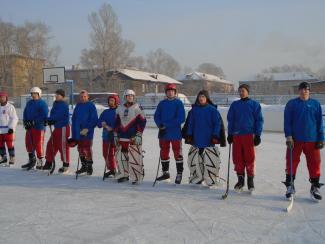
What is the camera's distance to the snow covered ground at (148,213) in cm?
382

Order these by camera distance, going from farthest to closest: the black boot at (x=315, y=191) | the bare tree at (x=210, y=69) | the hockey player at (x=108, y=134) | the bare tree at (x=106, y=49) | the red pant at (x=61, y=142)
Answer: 1. the bare tree at (x=210, y=69)
2. the bare tree at (x=106, y=49)
3. the red pant at (x=61, y=142)
4. the hockey player at (x=108, y=134)
5. the black boot at (x=315, y=191)

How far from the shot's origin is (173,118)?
621 cm

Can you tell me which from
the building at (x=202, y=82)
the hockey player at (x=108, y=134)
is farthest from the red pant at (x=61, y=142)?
the building at (x=202, y=82)

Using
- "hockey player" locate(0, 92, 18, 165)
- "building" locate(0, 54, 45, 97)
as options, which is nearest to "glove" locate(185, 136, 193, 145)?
"hockey player" locate(0, 92, 18, 165)

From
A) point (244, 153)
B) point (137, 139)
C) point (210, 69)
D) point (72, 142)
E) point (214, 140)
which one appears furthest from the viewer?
point (210, 69)

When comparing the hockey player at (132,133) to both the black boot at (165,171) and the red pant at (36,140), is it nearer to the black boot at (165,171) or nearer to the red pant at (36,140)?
the black boot at (165,171)

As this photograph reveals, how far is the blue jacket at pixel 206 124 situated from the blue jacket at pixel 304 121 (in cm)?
102

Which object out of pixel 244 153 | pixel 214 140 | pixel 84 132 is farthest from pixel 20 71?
pixel 244 153

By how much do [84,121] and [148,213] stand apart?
9.01 ft

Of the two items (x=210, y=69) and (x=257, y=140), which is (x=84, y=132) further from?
(x=210, y=69)

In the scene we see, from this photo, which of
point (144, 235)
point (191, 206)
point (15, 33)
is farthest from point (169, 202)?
point (15, 33)

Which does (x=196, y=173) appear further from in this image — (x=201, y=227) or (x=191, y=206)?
(x=201, y=227)

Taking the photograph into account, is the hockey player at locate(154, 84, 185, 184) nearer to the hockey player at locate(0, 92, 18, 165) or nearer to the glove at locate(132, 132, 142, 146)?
the glove at locate(132, 132, 142, 146)

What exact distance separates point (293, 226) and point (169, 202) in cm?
160
